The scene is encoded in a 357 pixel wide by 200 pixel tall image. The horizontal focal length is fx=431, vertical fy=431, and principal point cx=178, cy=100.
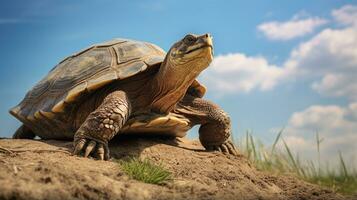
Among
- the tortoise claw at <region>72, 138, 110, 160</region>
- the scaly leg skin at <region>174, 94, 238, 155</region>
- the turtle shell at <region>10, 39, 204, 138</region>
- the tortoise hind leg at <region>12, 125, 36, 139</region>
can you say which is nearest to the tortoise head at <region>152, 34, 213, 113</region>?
the turtle shell at <region>10, 39, 204, 138</region>

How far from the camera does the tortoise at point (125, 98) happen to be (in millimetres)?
5570

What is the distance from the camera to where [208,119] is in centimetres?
717

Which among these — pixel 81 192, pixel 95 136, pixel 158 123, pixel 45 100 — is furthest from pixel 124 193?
pixel 45 100

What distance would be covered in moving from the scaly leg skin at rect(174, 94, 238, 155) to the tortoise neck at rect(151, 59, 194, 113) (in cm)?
52

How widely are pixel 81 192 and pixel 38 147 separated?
2091mm

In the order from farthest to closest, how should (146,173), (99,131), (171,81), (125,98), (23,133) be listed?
1. (23,133)
2. (171,81)
3. (125,98)
4. (99,131)
5. (146,173)

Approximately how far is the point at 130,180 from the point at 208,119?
3.13 meters

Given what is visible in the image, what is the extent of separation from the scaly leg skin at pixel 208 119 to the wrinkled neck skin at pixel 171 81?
1.75 ft

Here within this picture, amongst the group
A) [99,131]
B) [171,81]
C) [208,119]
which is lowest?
[99,131]

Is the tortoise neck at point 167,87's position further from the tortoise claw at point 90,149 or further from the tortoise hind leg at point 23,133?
the tortoise hind leg at point 23,133

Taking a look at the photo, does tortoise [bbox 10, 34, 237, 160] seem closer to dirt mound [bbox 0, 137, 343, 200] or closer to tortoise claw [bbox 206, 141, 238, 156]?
tortoise claw [bbox 206, 141, 238, 156]

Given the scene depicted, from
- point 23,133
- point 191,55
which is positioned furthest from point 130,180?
point 23,133

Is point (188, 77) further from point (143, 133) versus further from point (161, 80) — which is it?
point (143, 133)

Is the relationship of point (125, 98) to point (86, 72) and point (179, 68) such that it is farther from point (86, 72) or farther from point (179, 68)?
point (86, 72)
